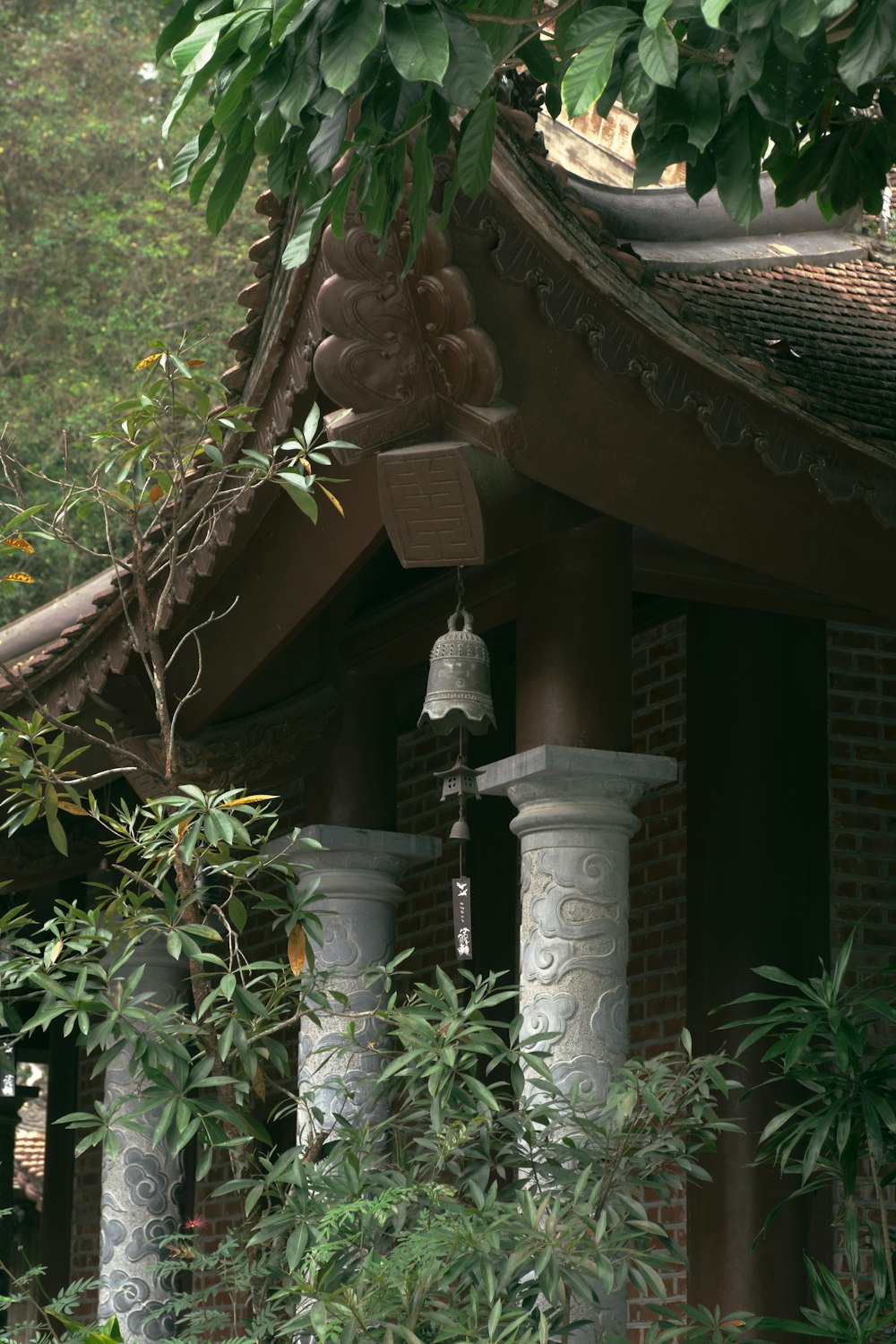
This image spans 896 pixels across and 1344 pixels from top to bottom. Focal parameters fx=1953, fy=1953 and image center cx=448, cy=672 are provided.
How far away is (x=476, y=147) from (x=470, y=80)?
572 mm

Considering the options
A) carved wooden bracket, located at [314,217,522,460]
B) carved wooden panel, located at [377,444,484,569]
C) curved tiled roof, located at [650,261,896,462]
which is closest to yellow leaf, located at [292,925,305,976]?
carved wooden panel, located at [377,444,484,569]

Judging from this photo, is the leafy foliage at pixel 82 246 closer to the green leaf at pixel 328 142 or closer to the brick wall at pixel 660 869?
the brick wall at pixel 660 869

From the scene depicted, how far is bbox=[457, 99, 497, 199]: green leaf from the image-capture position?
370cm

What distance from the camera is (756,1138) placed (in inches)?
221

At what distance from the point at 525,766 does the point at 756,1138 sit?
167 centimetres

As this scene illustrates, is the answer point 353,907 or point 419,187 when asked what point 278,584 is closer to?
point 353,907

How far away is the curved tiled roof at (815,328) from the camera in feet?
15.5

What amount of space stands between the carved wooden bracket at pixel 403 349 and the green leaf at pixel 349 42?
3.78ft

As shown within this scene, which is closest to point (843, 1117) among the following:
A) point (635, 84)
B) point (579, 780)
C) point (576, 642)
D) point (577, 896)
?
point (577, 896)

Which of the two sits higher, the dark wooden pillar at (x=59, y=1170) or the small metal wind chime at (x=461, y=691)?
the small metal wind chime at (x=461, y=691)

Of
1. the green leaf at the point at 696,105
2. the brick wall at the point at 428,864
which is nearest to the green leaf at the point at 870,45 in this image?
the green leaf at the point at 696,105

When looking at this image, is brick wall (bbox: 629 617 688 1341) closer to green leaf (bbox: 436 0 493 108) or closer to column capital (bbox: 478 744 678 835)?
column capital (bbox: 478 744 678 835)

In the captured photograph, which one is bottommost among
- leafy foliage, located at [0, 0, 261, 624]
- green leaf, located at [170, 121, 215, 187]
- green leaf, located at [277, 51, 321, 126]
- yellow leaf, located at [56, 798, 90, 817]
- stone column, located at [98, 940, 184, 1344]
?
stone column, located at [98, 940, 184, 1344]

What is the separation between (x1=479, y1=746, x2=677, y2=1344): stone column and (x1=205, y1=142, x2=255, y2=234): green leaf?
154 centimetres
